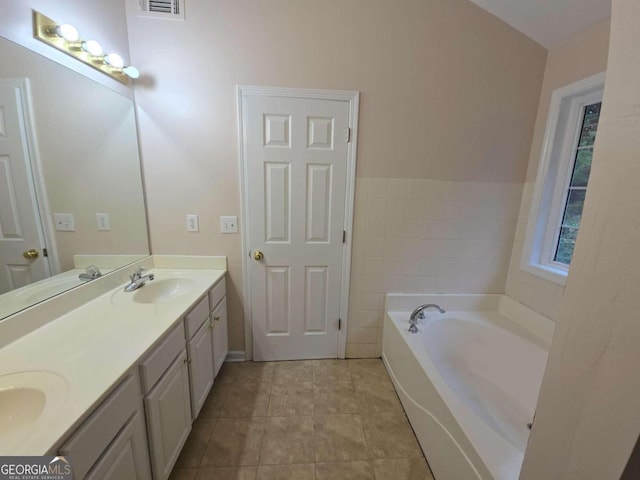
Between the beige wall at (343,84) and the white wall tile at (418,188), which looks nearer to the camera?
the beige wall at (343,84)

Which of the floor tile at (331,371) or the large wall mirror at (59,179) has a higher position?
the large wall mirror at (59,179)

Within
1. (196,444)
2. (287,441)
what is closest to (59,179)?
(196,444)

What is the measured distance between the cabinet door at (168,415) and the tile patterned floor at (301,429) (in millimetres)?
219

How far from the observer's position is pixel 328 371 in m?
2.02

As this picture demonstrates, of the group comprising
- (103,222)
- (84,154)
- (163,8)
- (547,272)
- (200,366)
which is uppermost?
(163,8)

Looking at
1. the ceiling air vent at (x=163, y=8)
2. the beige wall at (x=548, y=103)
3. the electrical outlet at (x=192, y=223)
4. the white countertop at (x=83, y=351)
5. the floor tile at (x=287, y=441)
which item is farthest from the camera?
the electrical outlet at (x=192, y=223)

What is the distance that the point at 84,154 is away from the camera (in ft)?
4.59

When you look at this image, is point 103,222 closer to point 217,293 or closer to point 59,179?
point 59,179

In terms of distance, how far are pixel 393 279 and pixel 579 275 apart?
1619 millimetres

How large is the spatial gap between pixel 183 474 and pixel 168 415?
0.40 metres

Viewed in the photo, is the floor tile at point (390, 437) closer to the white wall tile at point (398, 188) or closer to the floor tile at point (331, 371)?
the floor tile at point (331, 371)

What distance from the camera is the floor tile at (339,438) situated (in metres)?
1.39

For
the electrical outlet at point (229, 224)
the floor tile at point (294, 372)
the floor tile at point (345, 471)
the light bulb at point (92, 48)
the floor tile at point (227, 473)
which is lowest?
the floor tile at point (227, 473)

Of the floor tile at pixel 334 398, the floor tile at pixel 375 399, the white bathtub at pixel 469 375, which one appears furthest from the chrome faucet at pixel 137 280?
the white bathtub at pixel 469 375
